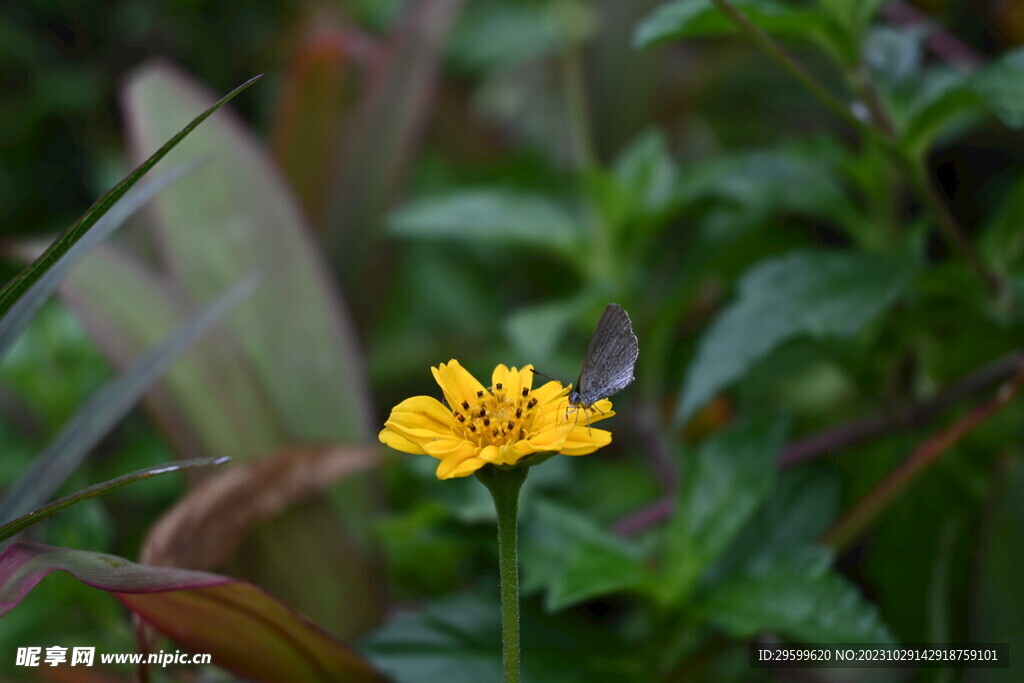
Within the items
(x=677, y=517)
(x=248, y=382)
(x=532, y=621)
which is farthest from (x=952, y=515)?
(x=248, y=382)

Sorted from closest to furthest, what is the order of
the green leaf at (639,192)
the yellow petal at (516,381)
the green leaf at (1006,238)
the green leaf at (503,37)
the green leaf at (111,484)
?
the green leaf at (111,484), the yellow petal at (516,381), the green leaf at (1006,238), the green leaf at (639,192), the green leaf at (503,37)

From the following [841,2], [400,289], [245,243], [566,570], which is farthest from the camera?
[400,289]

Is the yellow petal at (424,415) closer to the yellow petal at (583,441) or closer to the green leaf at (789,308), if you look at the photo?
the yellow petal at (583,441)

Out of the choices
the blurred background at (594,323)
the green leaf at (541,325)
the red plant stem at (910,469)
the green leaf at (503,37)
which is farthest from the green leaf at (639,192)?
the green leaf at (503,37)

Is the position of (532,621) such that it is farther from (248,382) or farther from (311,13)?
(311,13)

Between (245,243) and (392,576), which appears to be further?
(245,243)

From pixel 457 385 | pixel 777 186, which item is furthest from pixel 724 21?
pixel 457 385

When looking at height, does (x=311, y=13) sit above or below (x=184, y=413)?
above
